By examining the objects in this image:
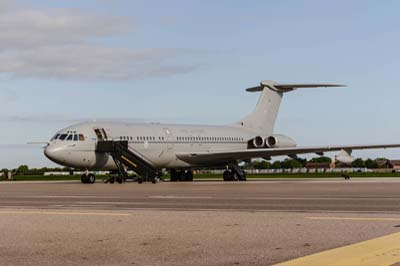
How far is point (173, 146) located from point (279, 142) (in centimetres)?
866

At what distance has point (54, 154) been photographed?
3988 cm

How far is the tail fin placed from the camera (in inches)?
2114

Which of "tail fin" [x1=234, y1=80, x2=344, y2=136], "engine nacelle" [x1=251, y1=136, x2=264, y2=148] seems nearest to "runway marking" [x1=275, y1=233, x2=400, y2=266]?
"engine nacelle" [x1=251, y1=136, x2=264, y2=148]

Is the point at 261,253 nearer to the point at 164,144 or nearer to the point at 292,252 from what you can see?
the point at 292,252

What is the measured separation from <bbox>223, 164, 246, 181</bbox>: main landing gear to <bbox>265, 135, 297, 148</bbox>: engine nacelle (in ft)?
10.6

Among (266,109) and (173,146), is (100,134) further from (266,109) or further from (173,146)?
(266,109)

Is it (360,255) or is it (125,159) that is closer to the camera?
(360,255)

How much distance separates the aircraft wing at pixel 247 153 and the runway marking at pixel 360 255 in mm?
34981

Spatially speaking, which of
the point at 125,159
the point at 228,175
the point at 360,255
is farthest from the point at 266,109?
the point at 360,255

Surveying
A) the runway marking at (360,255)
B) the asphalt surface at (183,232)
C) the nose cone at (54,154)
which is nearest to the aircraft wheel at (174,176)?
the nose cone at (54,154)

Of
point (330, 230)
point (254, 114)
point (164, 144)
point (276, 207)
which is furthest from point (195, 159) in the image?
point (330, 230)

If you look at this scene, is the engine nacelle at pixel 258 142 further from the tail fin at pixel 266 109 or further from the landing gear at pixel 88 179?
the landing gear at pixel 88 179

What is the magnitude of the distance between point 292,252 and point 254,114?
46.1 m

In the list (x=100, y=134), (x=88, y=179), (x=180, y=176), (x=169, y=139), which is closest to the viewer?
(x=88, y=179)
